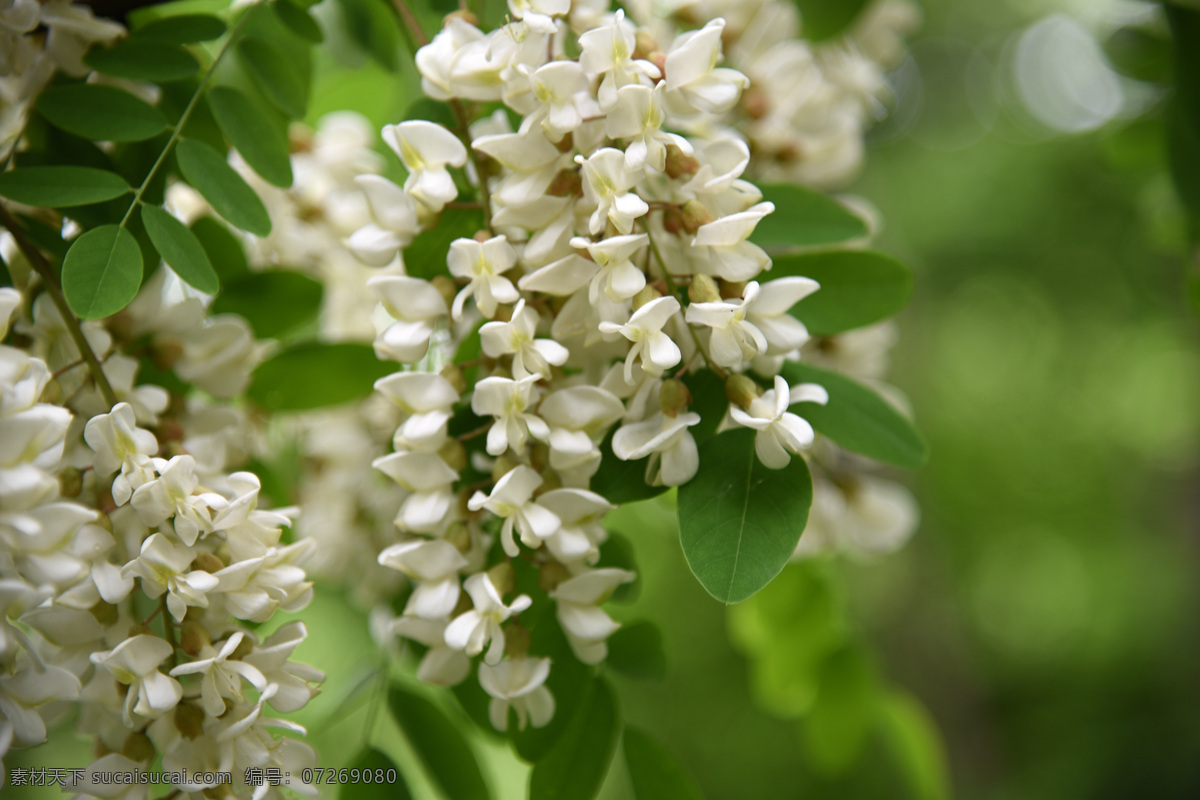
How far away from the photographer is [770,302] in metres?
0.42

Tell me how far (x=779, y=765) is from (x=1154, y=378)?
361 centimetres

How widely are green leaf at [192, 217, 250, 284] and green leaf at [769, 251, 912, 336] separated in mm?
428

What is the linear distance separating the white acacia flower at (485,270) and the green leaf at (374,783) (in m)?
0.35

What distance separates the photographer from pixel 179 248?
0.48 meters

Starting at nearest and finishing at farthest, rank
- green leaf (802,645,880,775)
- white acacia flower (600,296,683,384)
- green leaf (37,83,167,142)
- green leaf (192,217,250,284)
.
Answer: white acacia flower (600,296,683,384)
green leaf (37,83,167,142)
green leaf (192,217,250,284)
green leaf (802,645,880,775)

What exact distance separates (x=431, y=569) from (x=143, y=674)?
154mm

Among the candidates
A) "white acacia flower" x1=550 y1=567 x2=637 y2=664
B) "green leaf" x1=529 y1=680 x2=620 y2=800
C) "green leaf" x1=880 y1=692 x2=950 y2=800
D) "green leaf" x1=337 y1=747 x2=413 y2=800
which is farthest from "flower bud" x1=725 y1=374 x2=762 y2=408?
"green leaf" x1=880 y1=692 x2=950 y2=800

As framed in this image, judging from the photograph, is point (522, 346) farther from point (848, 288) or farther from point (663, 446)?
point (848, 288)

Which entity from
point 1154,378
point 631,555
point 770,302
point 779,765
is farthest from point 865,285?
point 1154,378

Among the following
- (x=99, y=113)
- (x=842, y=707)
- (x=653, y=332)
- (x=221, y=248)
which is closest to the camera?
(x=653, y=332)

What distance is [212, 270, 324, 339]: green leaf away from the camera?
0.63m

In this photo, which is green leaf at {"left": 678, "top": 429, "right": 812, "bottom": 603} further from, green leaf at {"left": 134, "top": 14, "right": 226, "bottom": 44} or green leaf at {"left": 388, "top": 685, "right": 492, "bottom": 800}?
green leaf at {"left": 134, "top": 14, "right": 226, "bottom": 44}

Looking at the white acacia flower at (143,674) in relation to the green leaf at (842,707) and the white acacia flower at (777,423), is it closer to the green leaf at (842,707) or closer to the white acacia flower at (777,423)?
the white acacia flower at (777,423)

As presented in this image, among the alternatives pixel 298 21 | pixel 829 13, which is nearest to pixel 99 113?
pixel 298 21
